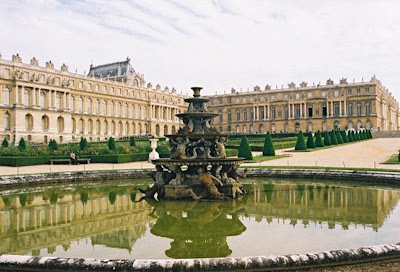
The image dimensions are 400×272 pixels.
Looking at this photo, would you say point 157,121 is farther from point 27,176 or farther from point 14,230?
point 14,230

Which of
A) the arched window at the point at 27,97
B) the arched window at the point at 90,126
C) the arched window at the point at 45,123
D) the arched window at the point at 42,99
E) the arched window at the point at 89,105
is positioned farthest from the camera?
the arched window at the point at 89,105

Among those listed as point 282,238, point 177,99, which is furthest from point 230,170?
point 177,99

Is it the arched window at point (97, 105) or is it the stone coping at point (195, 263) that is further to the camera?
the arched window at point (97, 105)

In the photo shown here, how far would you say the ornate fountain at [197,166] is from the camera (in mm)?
10859

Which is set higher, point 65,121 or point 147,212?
point 65,121

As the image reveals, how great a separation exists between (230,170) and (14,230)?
591 cm

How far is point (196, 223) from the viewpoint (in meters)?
7.87

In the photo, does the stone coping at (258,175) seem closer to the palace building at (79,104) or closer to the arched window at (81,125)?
the palace building at (79,104)

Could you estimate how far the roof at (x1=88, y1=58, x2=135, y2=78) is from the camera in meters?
74.2

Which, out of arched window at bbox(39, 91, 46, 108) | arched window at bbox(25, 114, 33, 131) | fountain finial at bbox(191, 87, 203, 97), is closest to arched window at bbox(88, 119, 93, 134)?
arched window at bbox(39, 91, 46, 108)

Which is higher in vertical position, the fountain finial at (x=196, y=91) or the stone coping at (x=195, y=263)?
the fountain finial at (x=196, y=91)

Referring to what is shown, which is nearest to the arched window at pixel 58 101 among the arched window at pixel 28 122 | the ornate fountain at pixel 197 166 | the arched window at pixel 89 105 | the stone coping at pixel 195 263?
the arched window at pixel 28 122

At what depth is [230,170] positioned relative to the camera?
37.7 ft

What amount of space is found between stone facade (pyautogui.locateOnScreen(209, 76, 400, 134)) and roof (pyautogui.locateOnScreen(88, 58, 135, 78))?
21.4m
